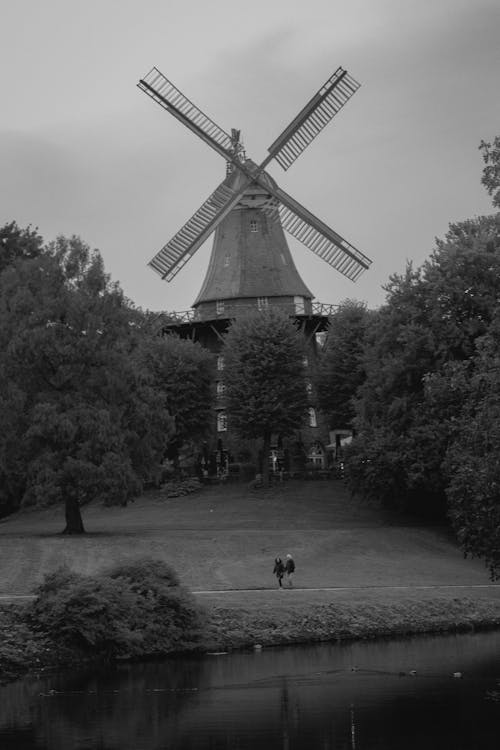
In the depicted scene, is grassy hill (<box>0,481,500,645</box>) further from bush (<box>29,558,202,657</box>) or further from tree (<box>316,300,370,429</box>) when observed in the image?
tree (<box>316,300,370,429</box>)

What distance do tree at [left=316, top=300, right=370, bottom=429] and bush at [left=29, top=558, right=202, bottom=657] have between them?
42.6 metres

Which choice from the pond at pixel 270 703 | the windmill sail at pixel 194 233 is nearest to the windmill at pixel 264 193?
the windmill sail at pixel 194 233

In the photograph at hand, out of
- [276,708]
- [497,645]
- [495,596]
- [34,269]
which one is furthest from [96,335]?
[276,708]

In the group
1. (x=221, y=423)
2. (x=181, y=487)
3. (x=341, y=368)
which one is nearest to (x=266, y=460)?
(x=181, y=487)

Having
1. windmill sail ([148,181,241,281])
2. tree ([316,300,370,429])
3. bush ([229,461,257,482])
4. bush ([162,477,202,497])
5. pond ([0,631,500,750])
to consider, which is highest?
windmill sail ([148,181,241,281])

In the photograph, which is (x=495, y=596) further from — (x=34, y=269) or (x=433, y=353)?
(x=34, y=269)

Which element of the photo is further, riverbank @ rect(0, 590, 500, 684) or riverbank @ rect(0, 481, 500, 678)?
riverbank @ rect(0, 481, 500, 678)

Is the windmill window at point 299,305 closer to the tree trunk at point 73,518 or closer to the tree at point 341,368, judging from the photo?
the tree at point 341,368

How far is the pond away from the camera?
27.2 meters

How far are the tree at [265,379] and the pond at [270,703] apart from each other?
1592 inches

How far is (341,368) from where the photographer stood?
8200cm

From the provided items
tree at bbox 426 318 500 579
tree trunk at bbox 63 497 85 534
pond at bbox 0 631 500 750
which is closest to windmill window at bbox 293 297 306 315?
tree trunk at bbox 63 497 85 534

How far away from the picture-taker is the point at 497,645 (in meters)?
39.0

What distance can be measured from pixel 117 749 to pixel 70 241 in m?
39.4
